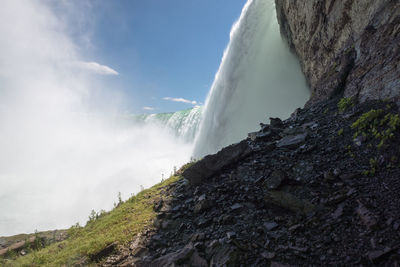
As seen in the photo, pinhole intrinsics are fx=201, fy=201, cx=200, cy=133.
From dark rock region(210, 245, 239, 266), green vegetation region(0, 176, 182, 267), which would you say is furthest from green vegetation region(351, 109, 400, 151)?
green vegetation region(0, 176, 182, 267)

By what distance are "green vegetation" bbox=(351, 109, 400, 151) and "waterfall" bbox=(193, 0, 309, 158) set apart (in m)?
11.4

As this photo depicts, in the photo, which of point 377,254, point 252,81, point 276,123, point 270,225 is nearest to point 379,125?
point 377,254

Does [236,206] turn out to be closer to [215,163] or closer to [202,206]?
[202,206]

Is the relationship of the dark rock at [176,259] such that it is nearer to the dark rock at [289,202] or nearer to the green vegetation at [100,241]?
the green vegetation at [100,241]

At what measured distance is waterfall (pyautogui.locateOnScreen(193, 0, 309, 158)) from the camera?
56.2 feet

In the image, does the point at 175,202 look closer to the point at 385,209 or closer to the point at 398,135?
the point at 385,209

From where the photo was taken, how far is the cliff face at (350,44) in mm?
5695

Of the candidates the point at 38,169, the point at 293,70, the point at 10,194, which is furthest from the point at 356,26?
the point at 38,169

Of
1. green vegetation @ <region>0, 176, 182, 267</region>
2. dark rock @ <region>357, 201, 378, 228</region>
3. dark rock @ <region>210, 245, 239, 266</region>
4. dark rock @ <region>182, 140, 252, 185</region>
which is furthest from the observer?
dark rock @ <region>182, 140, 252, 185</region>

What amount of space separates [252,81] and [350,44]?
9.93 meters

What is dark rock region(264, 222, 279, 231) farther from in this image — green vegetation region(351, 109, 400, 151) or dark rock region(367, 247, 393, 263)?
green vegetation region(351, 109, 400, 151)

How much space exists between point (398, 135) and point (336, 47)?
9.44 meters

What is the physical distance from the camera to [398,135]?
146 inches

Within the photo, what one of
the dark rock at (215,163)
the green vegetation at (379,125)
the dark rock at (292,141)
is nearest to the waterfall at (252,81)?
the dark rock at (292,141)
